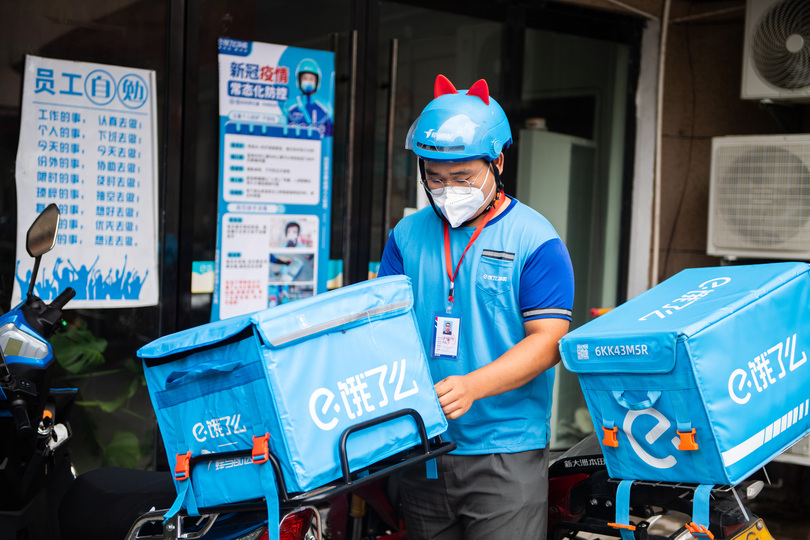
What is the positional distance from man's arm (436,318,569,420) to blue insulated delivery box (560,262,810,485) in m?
0.09

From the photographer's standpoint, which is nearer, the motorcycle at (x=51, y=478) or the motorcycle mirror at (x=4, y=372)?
the motorcycle at (x=51, y=478)

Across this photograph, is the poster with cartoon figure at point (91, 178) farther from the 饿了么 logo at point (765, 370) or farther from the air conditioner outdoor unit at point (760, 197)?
the air conditioner outdoor unit at point (760, 197)

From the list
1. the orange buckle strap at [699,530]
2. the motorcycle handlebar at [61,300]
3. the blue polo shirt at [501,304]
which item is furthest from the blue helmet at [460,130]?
the motorcycle handlebar at [61,300]

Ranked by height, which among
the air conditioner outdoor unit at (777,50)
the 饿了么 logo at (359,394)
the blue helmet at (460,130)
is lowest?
the 饿了么 logo at (359,394)

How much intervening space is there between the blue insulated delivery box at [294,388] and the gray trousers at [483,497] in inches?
17.0

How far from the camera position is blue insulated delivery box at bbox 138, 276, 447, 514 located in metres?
1.71

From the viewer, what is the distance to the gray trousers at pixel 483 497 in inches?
91.5

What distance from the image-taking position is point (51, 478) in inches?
108

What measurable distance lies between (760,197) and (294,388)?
3851mm

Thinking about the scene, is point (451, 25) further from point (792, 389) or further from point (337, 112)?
point (792, 389)

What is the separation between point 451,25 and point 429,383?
3.26 m

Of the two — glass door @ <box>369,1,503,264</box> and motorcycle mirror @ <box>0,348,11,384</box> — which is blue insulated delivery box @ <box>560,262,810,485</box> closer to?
motorcycle mirror @ <box>0,348,11,384</box>

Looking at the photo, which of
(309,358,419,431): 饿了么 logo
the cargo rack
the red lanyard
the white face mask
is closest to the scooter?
the cargo rack

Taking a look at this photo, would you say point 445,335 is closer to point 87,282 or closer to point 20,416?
point 20,416
